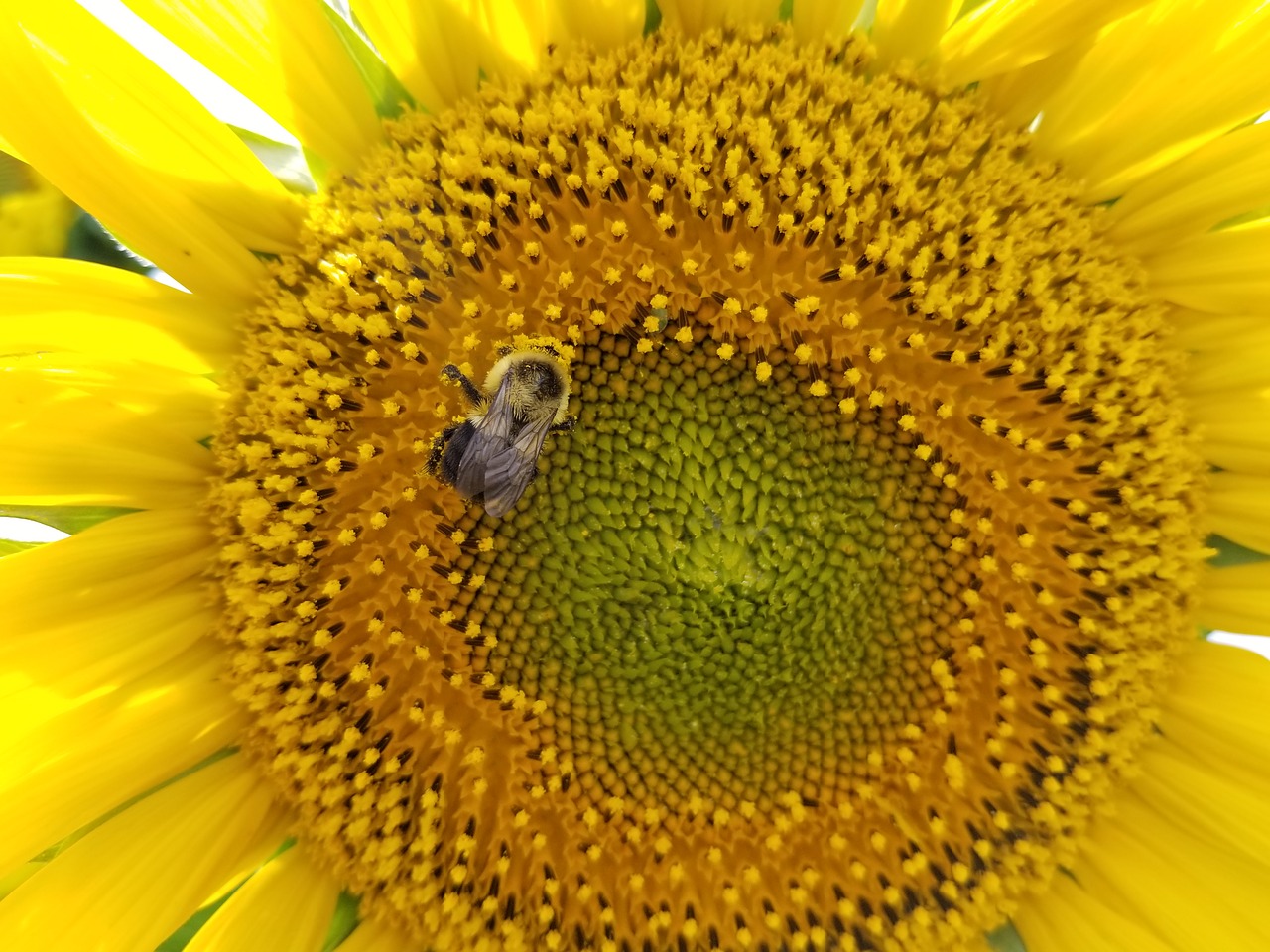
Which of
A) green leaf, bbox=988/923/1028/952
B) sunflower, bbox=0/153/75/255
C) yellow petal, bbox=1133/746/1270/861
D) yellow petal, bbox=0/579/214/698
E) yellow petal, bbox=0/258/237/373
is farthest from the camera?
green leaf, bbox=988/923/1028/952

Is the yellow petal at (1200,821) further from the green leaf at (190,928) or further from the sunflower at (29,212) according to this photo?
the sunflower at (29,212)

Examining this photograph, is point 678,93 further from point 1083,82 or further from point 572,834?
point 572,834

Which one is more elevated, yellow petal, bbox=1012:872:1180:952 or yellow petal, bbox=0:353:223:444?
yellow petal, bbox=0:353:223:444

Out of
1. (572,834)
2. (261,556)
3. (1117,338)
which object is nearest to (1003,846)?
(572,834)

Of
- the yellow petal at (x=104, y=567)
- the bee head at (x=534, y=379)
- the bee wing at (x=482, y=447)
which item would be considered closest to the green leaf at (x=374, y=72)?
Result: the bee head at (x=534, y=379)

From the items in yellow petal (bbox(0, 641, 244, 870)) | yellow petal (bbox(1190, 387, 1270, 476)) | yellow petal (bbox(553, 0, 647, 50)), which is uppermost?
yellow petal (bbox(553, 0, 647, 50))

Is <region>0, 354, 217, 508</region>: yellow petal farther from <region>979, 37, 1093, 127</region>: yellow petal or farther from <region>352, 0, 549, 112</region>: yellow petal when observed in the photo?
<region>979, 37, 1093, 127</region>: yellow petal

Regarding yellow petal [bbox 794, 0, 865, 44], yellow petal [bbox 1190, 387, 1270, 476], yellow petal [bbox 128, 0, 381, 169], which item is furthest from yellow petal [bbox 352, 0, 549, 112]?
yellow petal [bbox 1190, 387, 1270, 476]

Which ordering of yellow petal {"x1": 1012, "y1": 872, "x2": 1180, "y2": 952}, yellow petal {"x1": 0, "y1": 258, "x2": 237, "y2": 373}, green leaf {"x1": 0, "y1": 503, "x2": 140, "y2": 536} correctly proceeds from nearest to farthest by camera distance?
yellow petal {"x1": 0, "y1": 258, "x2": 237, "y2": 373} → green leaf {"x1": 0, "y1": 503, "x2": 140, "y2": 536} → yellow petal {"x1": 1012, "y1": 872, "x2": 1180, "y2": 952}
